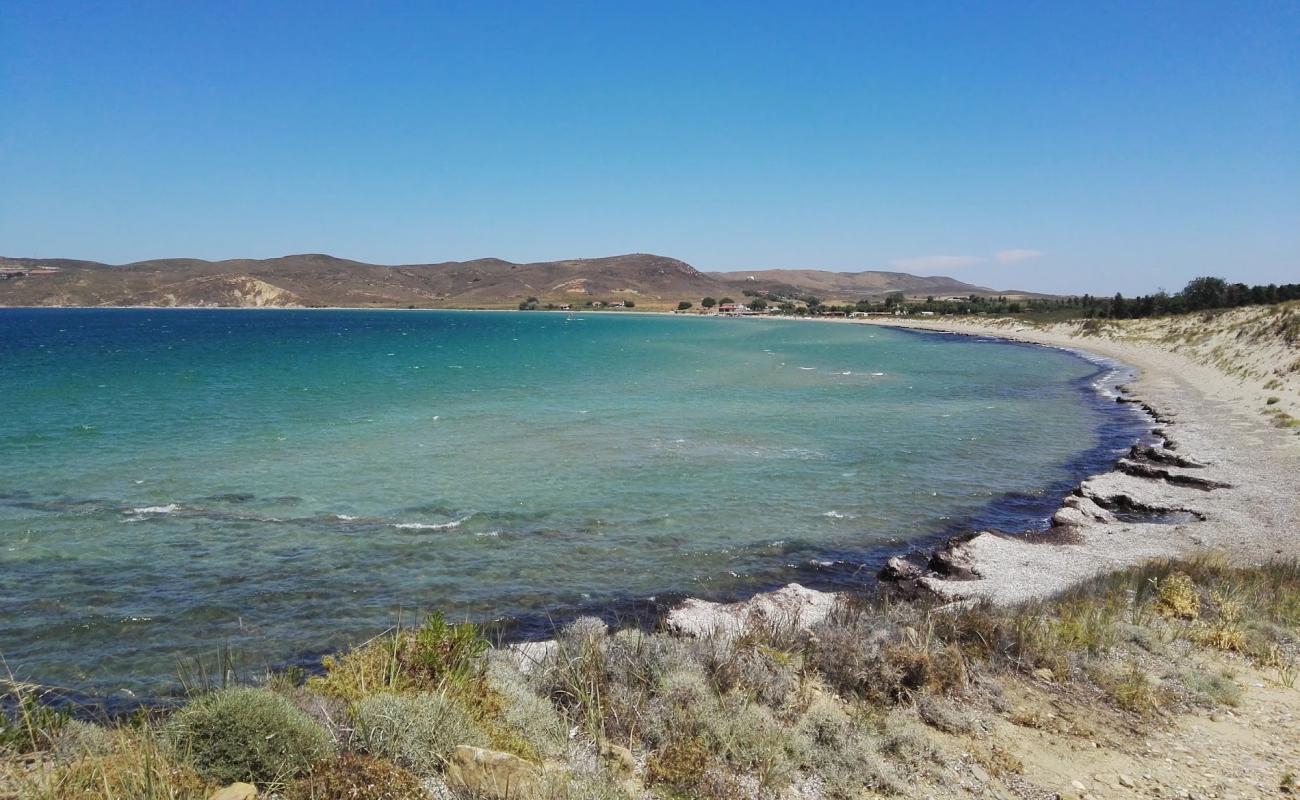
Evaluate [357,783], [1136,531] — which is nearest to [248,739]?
[357,783]

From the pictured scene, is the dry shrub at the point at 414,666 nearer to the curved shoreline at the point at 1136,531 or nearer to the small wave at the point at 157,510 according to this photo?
the curved shoreline at the point at 1136,531

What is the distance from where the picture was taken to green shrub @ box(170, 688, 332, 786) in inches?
207

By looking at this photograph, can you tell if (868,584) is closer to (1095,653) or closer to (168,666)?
(1095,653)

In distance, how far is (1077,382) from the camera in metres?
47.0

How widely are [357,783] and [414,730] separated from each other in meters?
0.70

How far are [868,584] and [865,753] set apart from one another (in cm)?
762

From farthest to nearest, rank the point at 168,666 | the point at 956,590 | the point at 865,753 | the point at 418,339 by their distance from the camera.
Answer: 1. the point at 418,339
2. the point at 956,590
3. the point at 168,666
4. the point at 865,753

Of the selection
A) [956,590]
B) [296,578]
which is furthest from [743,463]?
[296,578]

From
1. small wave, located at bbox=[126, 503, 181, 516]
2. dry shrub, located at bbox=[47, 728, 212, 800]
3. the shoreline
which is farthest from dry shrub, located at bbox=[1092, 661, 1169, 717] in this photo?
small wave, located at bbox=[126, 503, 181, 516]

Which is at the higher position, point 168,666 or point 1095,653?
point 1095,653

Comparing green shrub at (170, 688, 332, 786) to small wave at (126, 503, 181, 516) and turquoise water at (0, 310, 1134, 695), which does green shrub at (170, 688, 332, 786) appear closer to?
turquoise water at (0, 310, 1134, 695)

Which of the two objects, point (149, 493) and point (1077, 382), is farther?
point (1077, 382)

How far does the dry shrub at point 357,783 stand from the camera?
4953mm

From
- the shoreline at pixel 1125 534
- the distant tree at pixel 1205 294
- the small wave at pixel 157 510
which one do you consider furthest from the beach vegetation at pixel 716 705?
the distant tree at pixel 1205 294
